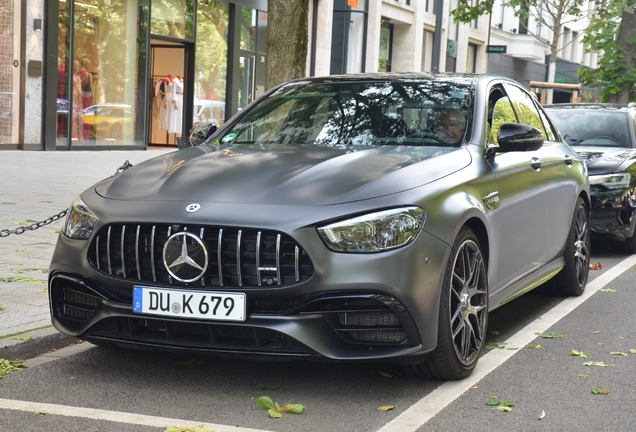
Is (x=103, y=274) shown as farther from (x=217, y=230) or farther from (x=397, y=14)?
(x=397, y=14)

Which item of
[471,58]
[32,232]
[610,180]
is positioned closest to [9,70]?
[32,232]

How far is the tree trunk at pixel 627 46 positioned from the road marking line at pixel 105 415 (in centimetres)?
2218

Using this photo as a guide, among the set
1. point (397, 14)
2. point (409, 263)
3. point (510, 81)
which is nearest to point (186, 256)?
point (409, 263)

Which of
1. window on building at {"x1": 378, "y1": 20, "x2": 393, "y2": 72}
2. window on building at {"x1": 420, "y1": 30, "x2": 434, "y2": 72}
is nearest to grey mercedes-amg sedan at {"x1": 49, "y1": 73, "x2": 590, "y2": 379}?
window on building at {"x1": 378, "y1": 20, "x2": 393, "y2": 72}

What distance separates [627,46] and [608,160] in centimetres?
1569

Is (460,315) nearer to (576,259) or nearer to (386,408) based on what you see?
(386,408)

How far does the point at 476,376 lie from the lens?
4785 mm

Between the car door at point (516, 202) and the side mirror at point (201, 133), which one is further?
the side mirror at point (201, 133)

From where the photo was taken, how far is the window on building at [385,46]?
116 ft

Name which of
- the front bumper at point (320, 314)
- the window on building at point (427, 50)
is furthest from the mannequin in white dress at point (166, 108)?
the front bumper at point (320, 314)

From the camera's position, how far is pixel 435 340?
4.33 meters

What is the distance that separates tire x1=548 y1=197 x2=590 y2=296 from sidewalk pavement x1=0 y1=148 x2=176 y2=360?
11.8 feet

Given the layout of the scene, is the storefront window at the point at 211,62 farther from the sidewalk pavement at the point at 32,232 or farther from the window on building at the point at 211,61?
the sidewalk pavement at the point at 32,232

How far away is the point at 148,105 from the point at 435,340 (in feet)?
65.9
